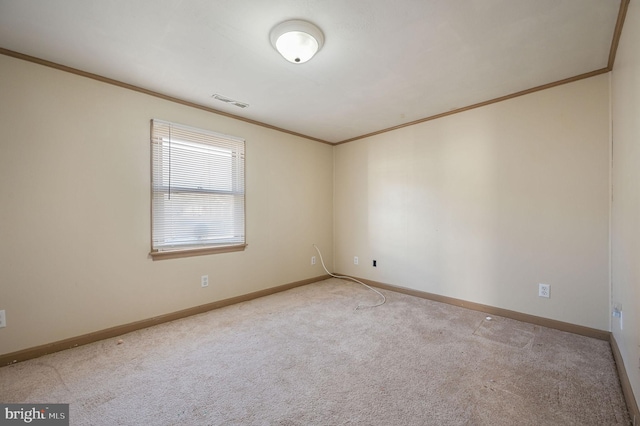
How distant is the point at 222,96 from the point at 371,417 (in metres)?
3.04

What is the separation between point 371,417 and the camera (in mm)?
1451

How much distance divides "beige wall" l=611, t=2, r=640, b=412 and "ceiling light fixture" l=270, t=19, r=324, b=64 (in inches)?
68.1

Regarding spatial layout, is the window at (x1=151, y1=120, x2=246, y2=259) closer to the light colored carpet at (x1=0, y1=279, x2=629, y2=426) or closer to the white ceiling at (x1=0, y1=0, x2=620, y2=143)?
the white ceiling at (x1=0, y1=0, x2=620, y2=143)

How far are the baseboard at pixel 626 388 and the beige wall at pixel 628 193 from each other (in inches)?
2.0

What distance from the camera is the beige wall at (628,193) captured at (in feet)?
4.59

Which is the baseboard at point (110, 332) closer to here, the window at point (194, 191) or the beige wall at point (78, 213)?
the beige wall at point (78, 213)

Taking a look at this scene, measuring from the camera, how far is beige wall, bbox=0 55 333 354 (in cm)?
203

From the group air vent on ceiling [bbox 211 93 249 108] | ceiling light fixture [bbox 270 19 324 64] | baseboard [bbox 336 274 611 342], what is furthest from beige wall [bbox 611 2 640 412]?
air vent on ceiling [bbox 211 93 249 108]

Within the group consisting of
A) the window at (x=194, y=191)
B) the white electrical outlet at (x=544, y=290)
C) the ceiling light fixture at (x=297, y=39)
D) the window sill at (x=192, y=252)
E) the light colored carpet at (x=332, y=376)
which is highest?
the ceiling light fixture at (x=297, y=39)

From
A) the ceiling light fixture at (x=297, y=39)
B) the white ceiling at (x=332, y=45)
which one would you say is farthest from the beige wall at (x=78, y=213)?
the ceiling light fixture at (x=297, y=39)

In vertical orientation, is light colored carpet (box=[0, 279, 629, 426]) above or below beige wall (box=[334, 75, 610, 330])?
below

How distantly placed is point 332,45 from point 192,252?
8.12 ft

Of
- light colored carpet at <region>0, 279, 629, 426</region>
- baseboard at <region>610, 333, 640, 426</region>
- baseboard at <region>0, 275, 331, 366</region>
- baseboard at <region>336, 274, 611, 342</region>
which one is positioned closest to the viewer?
baseboard at <region>610, 333, 640, 426</region>

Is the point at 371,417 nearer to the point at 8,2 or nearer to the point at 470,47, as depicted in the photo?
the point at 470,47
